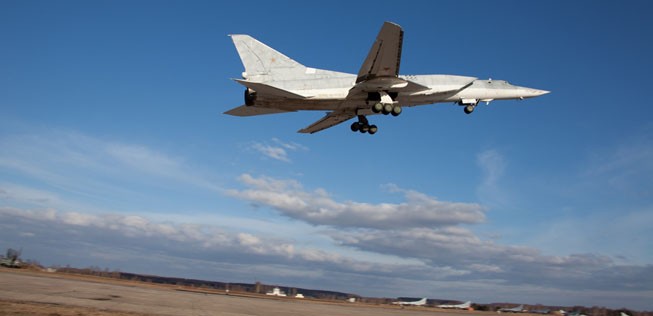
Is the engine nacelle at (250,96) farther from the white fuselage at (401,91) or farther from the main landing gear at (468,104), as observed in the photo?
the main landing gear at (468,104)

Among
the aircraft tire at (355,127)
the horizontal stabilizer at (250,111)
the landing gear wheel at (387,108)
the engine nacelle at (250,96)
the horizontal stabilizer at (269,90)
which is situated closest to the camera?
the horizontal stabilizer at (269,90)

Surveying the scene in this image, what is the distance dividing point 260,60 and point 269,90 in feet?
8.84

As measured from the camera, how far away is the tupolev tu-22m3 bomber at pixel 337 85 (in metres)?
30.3

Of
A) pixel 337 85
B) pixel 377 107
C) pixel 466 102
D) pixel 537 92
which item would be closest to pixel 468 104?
pixel 466 102

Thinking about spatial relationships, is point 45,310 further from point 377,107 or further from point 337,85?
point 377,107

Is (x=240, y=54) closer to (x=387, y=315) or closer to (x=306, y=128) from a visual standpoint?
(x=306, y=128)

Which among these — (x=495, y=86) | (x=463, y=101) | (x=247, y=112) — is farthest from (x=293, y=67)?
(x=495, y=86)

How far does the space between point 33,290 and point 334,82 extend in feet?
69.1

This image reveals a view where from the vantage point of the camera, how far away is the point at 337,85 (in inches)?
1300

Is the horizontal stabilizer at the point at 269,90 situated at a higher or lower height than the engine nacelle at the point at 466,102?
lower

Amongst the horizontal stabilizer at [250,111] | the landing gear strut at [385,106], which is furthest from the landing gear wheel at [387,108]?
the horizontal stabilizer at [250,111]

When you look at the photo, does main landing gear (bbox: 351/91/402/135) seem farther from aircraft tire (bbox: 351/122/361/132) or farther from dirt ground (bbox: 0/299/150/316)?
dirt ground (bbox: 0/299/150/316)

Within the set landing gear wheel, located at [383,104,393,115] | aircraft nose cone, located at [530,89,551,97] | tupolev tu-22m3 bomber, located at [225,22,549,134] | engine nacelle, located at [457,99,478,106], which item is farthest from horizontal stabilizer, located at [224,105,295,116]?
aircraft nose cone, located at [530,89,551,97]

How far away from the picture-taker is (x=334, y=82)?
33031 mm
